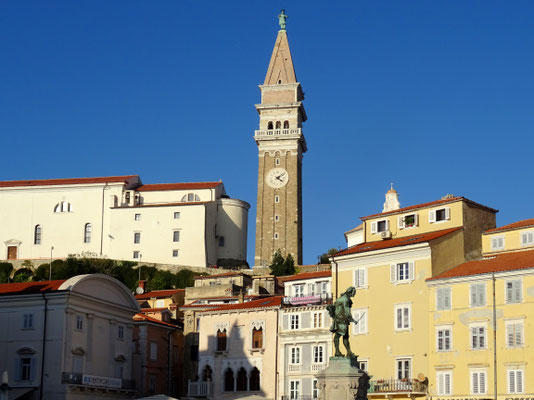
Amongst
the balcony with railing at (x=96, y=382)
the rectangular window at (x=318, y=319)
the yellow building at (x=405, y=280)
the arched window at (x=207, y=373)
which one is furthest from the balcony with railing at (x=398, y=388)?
the balcony with railing at (x=96, y=382)

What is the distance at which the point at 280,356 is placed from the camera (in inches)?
2234

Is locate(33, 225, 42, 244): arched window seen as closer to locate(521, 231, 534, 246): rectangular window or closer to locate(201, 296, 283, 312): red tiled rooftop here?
locate(201, 296, 283, 312): red tiled rooftop

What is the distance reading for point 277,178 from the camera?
114750mm

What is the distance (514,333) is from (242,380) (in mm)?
19087

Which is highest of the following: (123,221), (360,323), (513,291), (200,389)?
(123,221)

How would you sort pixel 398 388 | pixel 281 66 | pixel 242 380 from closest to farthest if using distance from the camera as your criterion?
pixel 398 388 → pixel 242 380 → pixel 281 66

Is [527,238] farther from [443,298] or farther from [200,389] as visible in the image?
[200,389]

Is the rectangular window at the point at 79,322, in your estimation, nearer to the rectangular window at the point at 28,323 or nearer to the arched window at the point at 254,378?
the rectangular window at the point at 28,323

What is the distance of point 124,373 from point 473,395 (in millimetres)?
23408

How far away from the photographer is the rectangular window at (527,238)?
50.2 meters

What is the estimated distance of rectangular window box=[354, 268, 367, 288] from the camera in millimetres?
52844

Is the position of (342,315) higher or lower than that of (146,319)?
lower

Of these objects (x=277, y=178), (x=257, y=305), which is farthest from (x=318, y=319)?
(x=277, y=178)

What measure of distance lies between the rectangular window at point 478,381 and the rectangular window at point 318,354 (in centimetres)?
1104
